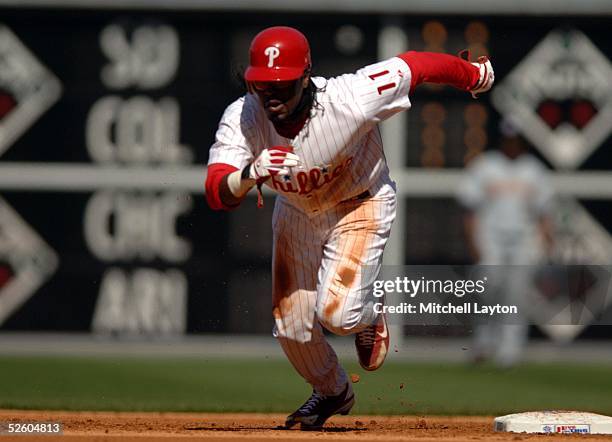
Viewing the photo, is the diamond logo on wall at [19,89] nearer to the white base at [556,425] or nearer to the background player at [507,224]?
the background player at [507,224]

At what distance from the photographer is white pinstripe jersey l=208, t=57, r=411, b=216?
6047 millimetres

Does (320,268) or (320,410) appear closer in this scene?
(320,268)

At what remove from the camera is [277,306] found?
21.5ft

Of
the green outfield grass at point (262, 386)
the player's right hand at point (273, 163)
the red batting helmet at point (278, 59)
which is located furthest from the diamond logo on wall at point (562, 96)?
the player's right hand at point (273, 163)

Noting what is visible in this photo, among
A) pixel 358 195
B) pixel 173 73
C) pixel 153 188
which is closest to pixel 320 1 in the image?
pixel 173 73

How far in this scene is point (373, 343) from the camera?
6.62 metres

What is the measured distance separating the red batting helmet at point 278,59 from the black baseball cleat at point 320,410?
5.63 ft

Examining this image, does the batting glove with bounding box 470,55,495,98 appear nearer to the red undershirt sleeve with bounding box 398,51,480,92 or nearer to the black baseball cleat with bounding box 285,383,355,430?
the red undershirt sleeve with bounding box 398,51,480,92

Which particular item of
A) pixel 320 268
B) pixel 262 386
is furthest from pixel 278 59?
pixel 262 386

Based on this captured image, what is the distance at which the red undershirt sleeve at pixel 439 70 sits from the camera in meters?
6.22

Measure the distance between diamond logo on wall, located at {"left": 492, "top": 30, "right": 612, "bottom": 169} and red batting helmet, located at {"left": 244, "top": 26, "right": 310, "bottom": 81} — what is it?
18.5 feet

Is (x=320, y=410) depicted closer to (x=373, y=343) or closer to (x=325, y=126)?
(x=373, y=343)

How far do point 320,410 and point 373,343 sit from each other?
46 cm

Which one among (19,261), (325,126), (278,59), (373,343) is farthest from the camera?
(19,261)
